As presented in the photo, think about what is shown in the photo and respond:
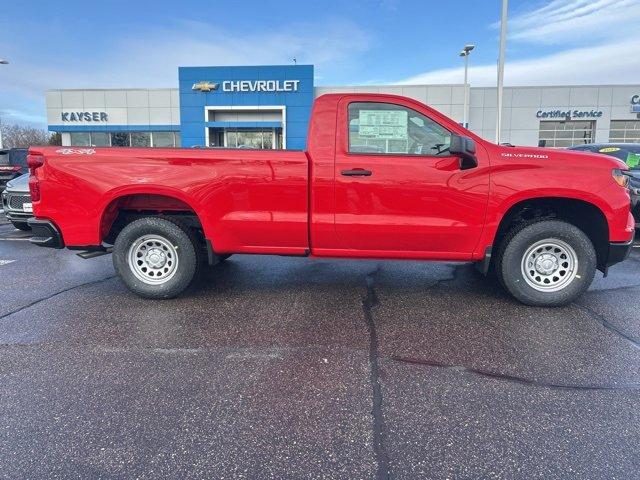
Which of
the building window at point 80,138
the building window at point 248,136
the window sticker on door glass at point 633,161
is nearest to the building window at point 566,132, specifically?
the building window at point 248,136

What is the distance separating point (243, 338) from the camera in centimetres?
382

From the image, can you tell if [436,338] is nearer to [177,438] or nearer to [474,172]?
[474,172]

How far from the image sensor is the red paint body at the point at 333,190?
4254 mm

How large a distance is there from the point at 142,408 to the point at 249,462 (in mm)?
892

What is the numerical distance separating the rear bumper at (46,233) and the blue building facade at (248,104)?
27920 mm

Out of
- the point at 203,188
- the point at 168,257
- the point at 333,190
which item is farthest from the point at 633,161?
the point at 168,257

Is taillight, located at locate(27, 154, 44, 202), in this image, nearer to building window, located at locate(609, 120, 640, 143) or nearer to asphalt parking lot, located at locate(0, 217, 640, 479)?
asphalt parking lot, located at locate(0, 217, 640, 479)

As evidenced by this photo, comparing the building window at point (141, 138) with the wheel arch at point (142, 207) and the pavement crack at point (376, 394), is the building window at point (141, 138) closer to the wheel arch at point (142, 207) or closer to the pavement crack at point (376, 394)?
the wheel arch at point (142, 207)

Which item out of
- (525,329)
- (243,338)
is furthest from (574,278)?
(243,338)

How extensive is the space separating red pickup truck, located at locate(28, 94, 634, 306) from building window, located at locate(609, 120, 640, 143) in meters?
34.3

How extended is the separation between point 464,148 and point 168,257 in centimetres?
323

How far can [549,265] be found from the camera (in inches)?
178

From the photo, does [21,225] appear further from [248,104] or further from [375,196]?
[248,104]

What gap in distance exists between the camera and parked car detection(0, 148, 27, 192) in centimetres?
1246
